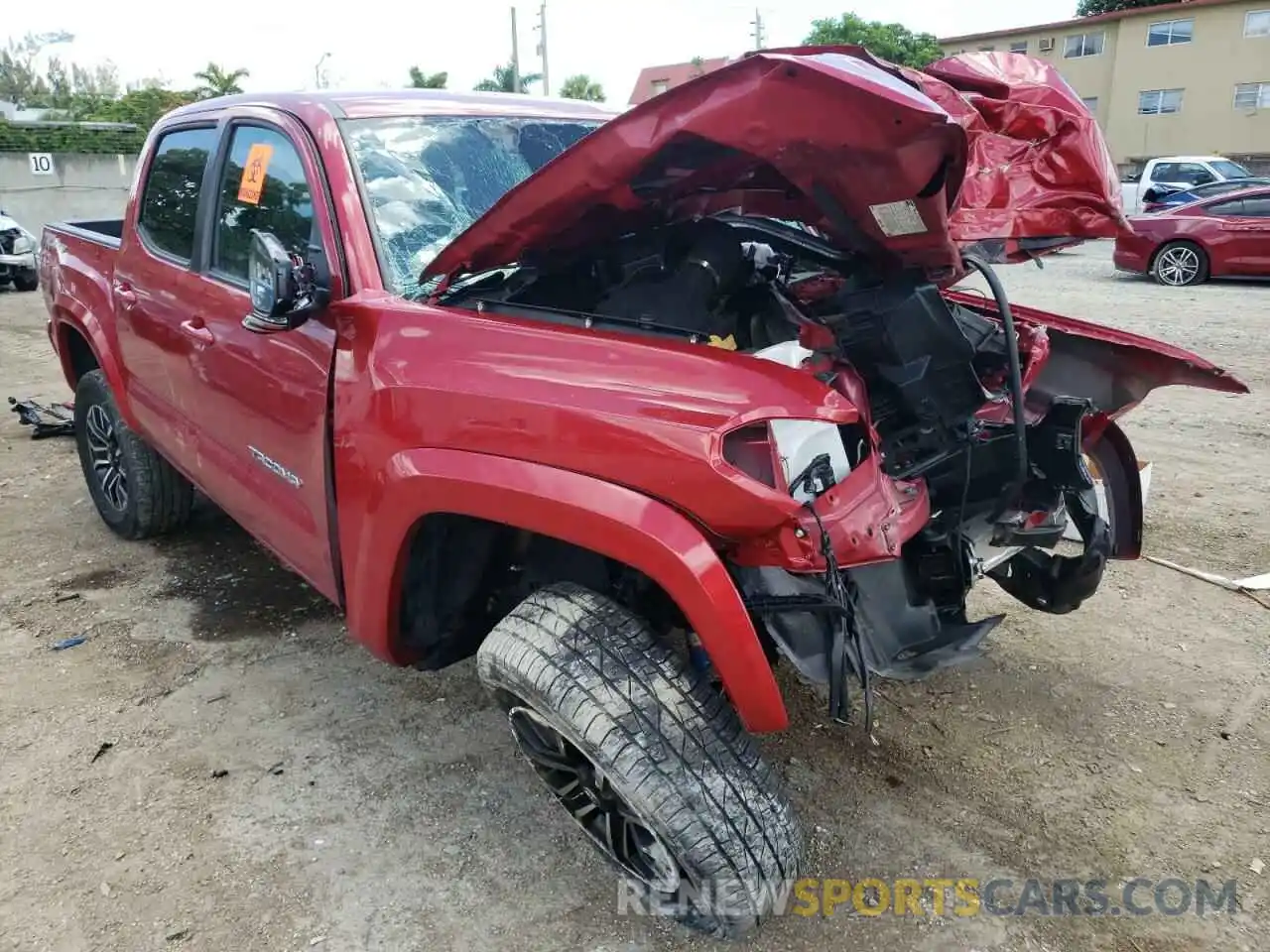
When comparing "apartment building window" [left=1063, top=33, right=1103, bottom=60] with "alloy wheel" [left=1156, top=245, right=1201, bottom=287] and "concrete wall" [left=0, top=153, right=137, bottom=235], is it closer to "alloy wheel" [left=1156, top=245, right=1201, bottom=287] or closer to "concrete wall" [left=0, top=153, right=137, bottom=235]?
"alloy wheel" [left=1156, top=245, right=1201, bottom=287]

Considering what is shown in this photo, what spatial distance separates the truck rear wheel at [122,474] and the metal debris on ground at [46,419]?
76.3 inches

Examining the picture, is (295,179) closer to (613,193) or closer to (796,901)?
(613,193)

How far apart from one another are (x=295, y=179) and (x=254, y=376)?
1.95ft

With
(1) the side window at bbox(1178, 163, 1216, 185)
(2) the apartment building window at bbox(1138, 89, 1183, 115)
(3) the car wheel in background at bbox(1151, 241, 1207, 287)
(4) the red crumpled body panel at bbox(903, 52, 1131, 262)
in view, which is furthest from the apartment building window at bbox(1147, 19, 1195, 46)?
(4) the red crumpled body panel at bbox(903, 52, 1131, 262)

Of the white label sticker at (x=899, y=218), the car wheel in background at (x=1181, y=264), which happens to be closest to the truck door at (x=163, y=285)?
the white label sticker at (x=899, y=218)

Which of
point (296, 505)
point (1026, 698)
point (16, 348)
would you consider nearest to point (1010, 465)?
point (1026, 698)

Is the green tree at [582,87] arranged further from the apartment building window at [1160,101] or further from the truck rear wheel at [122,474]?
the truck rear wheel at [122,474]

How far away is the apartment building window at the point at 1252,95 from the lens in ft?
113

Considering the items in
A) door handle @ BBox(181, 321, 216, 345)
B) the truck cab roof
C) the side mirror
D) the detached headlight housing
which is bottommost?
the detached headlight housing

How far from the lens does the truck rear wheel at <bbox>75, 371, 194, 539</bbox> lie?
4434 millimetres

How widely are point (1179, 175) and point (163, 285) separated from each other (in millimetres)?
21868

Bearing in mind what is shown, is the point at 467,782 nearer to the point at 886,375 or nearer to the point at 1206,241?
the point at 886,375

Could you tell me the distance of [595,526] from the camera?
2031 millimetres

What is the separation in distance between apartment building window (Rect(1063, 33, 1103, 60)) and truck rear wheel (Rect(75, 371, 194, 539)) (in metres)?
42.5
